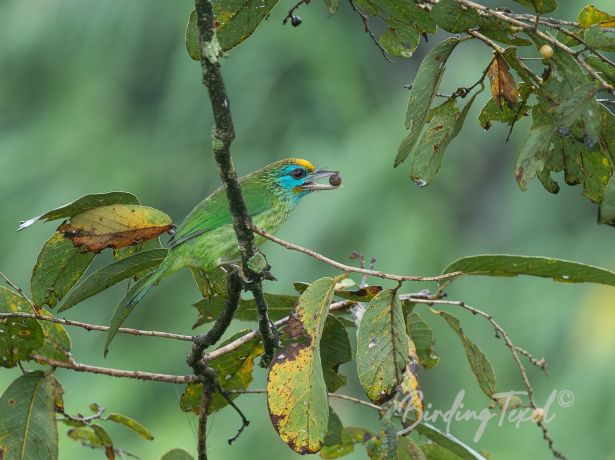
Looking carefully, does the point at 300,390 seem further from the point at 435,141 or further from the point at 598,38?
the point at 598,38

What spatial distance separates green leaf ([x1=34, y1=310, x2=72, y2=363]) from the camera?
2.01 metres

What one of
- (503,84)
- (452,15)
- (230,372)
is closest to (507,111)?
(503,84)

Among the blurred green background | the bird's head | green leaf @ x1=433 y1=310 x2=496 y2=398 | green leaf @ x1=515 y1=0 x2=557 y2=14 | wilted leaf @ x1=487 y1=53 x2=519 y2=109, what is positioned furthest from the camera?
the blurred green background

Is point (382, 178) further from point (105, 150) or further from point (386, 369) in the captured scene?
point (386, 369)

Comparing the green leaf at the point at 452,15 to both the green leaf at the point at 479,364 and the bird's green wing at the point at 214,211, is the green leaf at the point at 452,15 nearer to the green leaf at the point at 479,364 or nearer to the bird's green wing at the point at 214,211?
the green leaf at the point at 479,364

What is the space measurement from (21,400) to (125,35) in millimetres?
9686

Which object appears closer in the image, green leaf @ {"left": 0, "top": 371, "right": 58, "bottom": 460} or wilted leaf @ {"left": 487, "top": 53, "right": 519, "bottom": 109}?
wilted leaf @ {"left": 487, "top": 53, "right": 519, "bottom": 109}

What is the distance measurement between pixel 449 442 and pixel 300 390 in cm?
58

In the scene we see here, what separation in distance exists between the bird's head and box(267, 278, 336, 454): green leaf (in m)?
1.06

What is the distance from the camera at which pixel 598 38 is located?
1516 mm

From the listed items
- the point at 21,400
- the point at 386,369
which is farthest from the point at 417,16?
the point at 21,400

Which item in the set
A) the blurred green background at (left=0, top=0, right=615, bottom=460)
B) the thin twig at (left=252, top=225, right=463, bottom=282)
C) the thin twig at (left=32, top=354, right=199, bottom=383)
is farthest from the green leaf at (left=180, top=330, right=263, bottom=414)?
the blurred green background at (left=0, top=0, right=615, bottom=460)

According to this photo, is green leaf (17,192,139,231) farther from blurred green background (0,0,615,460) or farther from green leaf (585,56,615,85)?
blurred green background (0,0,615,460)

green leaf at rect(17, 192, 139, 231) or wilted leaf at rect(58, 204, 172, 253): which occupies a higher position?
green leaf at rect(17, 192, 139, 231)
